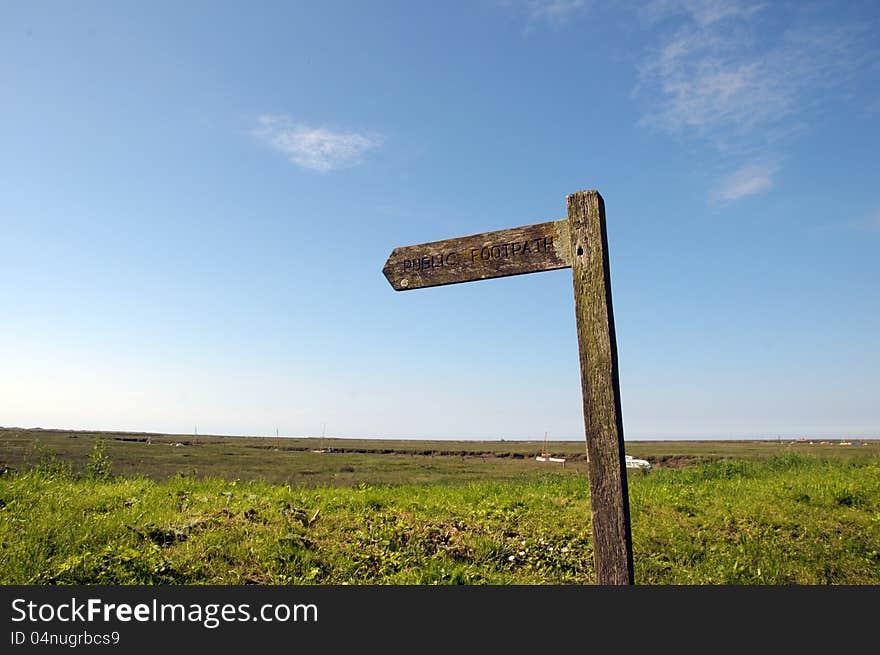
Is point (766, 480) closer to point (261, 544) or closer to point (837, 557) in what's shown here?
point (837, 557)

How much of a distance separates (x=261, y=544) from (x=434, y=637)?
2.91m

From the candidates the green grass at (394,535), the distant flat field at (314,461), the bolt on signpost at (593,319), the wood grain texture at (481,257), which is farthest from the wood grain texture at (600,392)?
the distant flat field at (314,461)

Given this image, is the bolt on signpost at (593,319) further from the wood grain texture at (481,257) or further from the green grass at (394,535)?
the green grass at (394,535)

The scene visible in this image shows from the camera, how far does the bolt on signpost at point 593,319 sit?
14.6ft

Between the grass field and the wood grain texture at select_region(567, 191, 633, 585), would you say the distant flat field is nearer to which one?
the grass field

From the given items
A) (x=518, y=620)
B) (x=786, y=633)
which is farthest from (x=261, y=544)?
(x=786, y=633)

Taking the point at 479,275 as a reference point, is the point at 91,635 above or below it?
below

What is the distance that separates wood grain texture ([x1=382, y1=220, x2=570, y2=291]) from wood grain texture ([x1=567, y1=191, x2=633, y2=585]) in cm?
21

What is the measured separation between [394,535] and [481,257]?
12.9 feet

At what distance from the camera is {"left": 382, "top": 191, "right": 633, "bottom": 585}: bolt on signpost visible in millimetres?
4461

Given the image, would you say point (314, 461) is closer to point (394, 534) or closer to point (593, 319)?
point (394, 534)

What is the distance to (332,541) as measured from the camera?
6703 mm

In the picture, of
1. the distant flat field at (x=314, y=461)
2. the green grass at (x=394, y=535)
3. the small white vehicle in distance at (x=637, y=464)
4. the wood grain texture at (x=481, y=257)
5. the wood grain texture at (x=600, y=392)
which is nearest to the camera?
the wood grain texture at (x=600, y=392)

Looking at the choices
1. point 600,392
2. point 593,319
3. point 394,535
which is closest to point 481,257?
point 593,319
